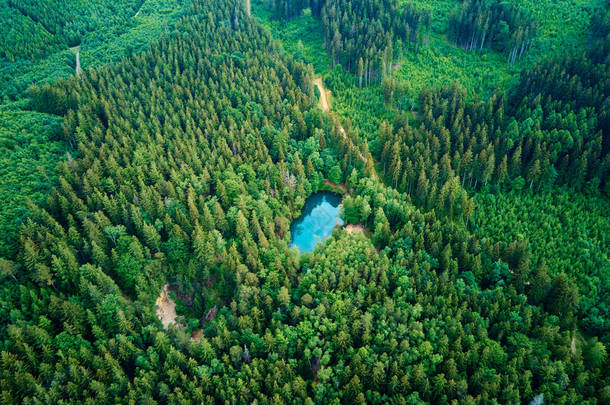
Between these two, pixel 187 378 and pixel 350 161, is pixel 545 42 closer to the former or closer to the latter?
pixel 350 161

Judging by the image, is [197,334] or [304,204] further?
[304,204]

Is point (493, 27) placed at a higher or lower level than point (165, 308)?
higher

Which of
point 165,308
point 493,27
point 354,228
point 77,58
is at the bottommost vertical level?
point 165,308

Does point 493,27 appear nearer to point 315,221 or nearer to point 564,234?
point 564,234

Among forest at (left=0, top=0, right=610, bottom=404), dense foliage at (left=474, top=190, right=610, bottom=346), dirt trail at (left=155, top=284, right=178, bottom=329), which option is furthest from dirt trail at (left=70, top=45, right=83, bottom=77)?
dense foliage at (left=474, top=190, right=610, bottom=346)

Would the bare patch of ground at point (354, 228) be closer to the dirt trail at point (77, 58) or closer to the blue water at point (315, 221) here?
the blue water at point (315, 221)

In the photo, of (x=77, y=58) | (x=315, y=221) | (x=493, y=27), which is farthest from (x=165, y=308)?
(x=493, y=27)
